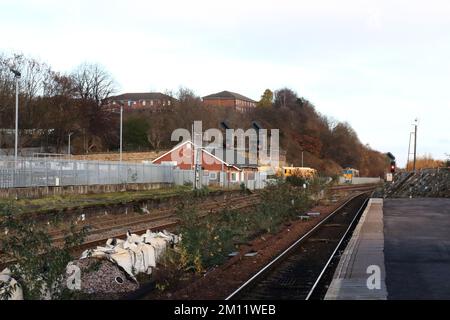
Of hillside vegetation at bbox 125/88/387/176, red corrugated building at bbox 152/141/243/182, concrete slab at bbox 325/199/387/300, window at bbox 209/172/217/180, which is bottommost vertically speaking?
concrete slab at bbox 325/199/387/300

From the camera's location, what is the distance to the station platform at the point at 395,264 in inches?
456

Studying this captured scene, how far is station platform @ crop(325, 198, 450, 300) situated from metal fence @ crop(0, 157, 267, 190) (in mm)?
20516

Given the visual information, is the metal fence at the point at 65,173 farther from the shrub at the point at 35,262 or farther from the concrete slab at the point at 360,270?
the shrub at the point at 35,262

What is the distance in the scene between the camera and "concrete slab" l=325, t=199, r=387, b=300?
447 inches

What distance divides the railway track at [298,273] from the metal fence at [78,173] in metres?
19.9

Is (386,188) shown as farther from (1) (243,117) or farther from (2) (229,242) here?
(1) (243,117)

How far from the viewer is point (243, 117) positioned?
133250 millimetres

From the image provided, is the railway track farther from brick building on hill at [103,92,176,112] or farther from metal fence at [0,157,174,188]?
brick building on hill at [103,92,176,112]

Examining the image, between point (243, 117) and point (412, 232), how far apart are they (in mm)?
110407

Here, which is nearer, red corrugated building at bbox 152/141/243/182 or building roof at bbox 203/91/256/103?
red corrugated building at bbox 152/141/243/182

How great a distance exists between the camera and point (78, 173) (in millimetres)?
43188

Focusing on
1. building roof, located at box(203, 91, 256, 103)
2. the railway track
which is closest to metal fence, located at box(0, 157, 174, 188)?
the railway track

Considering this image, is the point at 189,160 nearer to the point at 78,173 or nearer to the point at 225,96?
the point at 78,173

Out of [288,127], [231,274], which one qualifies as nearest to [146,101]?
[288,127]
